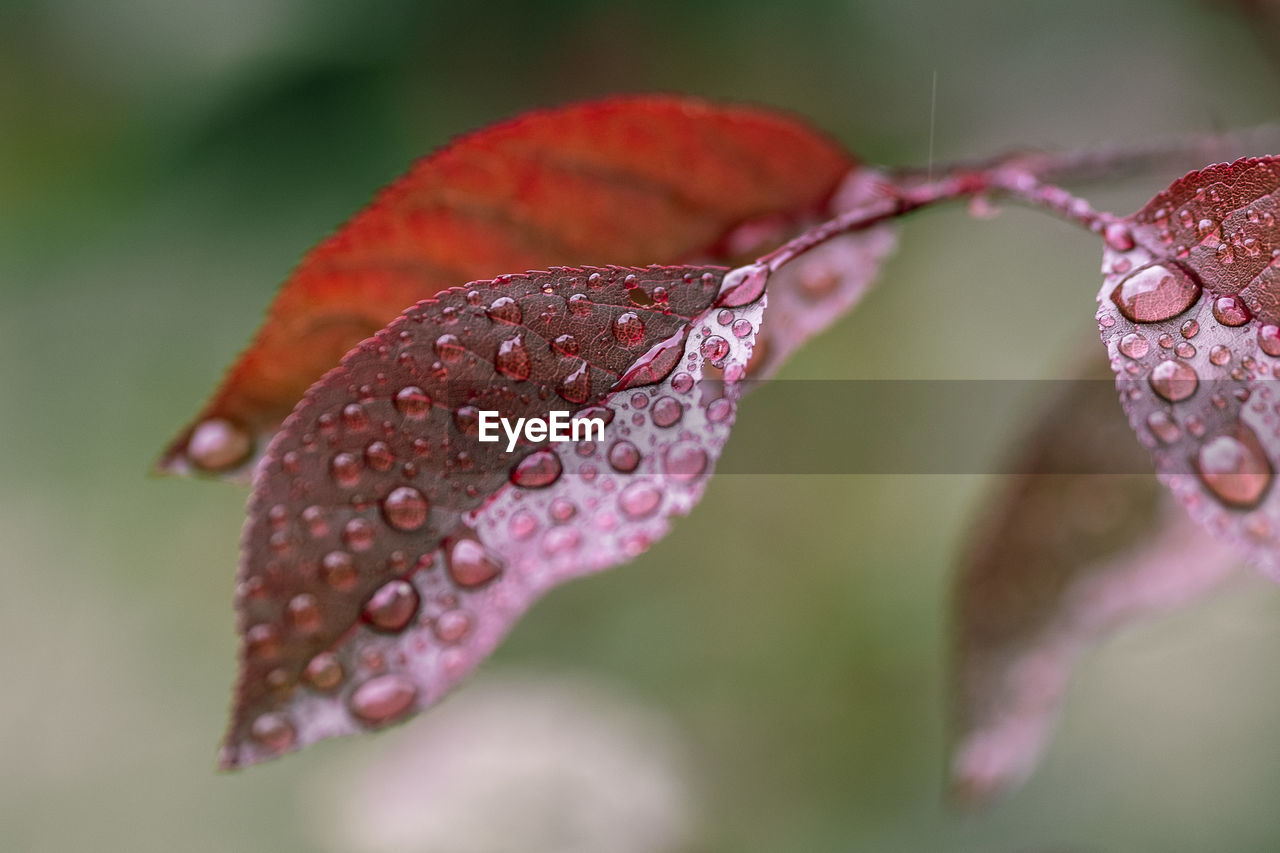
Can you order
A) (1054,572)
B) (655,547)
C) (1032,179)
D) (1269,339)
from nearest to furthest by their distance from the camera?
(1269,339)
(1032,179)
(1054,572)
(655,547)

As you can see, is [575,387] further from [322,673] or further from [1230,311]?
[1230,311]

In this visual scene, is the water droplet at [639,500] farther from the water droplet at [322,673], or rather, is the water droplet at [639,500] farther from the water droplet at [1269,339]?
the water droplet at [1269,339]

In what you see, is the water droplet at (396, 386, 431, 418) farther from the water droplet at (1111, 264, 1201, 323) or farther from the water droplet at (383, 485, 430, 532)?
the water droplet at (1111, 264, 1201, 323)

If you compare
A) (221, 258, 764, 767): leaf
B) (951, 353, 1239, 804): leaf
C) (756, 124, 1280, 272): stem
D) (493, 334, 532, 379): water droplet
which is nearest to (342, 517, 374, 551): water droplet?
(221, 258, 764, 767): leaf

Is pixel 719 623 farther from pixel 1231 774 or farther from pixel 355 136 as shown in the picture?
pixel 355 136

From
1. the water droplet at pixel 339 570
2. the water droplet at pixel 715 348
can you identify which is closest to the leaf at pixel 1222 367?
the water droplet at pixel 715 348

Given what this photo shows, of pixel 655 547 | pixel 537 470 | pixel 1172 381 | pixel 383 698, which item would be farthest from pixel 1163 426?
pixel 655 547
